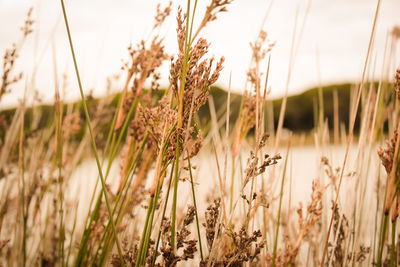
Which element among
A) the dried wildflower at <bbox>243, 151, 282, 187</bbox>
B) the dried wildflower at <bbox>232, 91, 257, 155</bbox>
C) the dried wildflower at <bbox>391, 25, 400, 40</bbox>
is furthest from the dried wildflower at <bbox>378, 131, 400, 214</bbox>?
the dried wildflower at <bbox>391, 25, 400, 40</bbox>

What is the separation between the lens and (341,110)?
369 inches

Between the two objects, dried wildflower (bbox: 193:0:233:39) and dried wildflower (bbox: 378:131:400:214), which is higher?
dried wildflower (bbox: 193:0:233:39)

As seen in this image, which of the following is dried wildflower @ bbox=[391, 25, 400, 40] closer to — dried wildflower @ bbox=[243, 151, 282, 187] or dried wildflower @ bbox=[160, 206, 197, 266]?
dried wildflower @ bbox=[243, 151, 282, 187]

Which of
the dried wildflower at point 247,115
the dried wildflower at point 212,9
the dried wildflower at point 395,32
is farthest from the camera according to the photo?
the dried wildflower at point 395,32

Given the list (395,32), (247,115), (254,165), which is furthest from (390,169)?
(395,32)

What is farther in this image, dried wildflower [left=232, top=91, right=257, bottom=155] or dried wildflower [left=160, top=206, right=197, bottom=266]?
dried wildflower [left=232, top=91, right=257, bottom=155]

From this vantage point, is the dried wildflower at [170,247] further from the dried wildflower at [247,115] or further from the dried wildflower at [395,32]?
the dried wildflower at [395,32]

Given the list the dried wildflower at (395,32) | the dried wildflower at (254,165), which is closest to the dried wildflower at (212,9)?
the dried wildflower at (254,165)

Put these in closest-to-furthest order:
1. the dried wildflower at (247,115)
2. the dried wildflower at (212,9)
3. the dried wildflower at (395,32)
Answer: the dried wildflower at (212,9), the dried wildflower at (247,115), the dried wildflower at (395,32)

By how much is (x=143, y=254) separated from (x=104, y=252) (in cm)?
30

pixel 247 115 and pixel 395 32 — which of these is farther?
pixel 395 32

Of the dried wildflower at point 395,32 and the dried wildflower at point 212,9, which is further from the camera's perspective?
the dried wildflower at point 395,32

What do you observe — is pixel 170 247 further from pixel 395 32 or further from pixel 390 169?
pixel 395 32

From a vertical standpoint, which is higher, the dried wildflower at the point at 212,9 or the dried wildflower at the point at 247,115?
the dried wildflower at the point at 212,9
